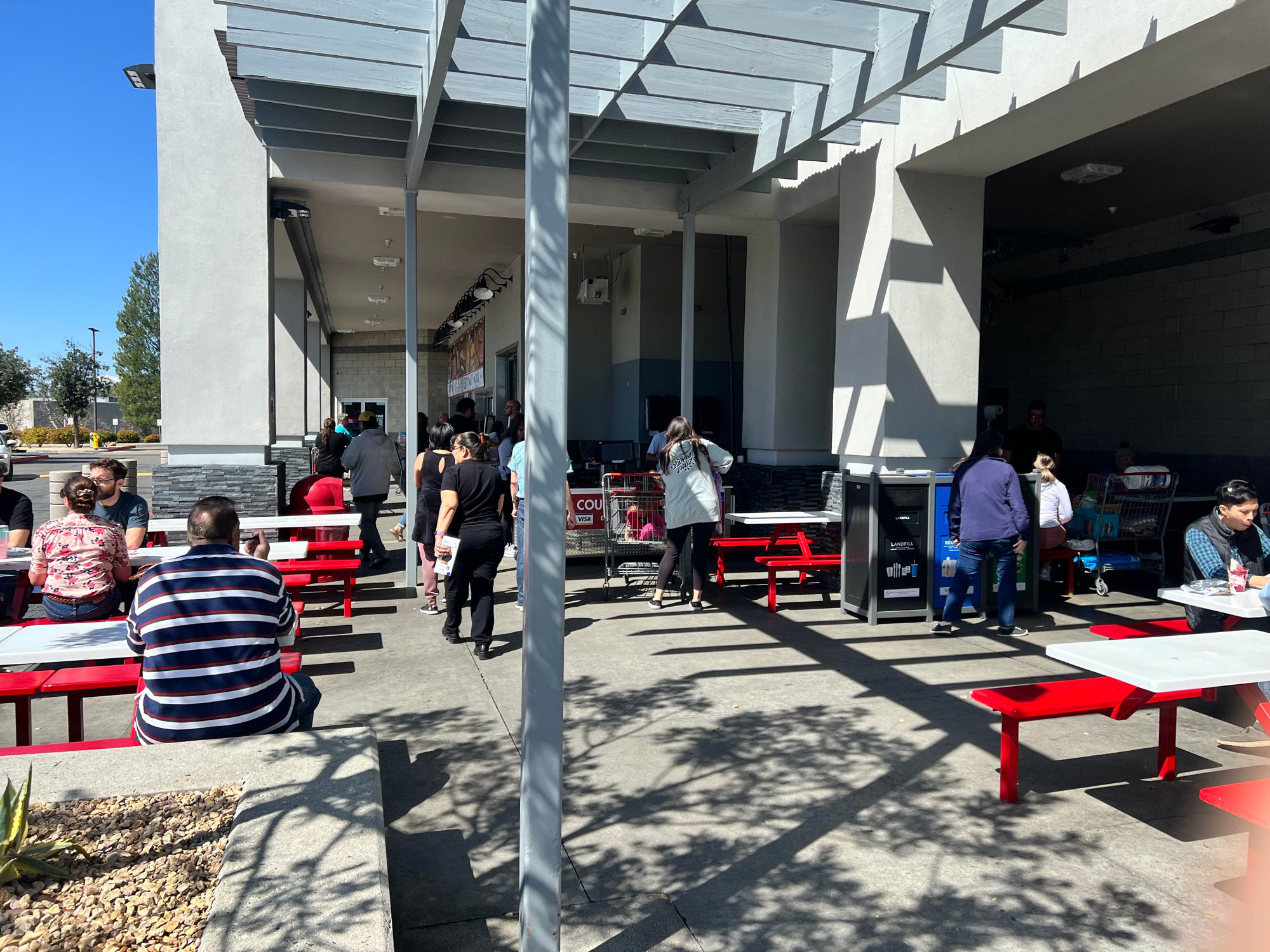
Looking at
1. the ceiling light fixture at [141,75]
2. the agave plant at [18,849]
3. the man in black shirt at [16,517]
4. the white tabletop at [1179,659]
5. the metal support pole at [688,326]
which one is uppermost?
the ceiling light fixture at [141,75]

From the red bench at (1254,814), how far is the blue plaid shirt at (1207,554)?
2522 mm

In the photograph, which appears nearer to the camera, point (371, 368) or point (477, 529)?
point (477, 529)

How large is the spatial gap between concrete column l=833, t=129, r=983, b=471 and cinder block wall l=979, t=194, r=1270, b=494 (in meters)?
5.07

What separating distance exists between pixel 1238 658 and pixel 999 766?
1123 mm

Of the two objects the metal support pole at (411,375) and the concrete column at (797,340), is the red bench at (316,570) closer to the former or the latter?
the metal support pole at (411,375)

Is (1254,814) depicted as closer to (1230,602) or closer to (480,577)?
(1230,602)

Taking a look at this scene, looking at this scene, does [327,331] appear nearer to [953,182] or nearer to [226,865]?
[953,182]

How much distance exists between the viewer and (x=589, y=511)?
32.3 ft

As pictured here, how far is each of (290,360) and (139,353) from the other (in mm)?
51892

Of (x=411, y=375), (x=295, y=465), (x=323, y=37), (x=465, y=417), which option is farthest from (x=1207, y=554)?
(x=295, y=465)

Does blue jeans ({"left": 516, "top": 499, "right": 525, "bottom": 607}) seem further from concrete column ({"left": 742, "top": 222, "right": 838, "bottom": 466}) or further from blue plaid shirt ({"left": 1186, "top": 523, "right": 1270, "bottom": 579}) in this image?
blue plaid shirt ({"left": 1186, "top": 523, "right": 1270, "bottom": 579})

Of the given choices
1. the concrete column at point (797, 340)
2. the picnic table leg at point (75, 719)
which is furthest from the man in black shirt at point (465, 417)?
the picnic table leg at point (75, 719)

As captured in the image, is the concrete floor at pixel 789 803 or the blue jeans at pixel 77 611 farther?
the blue jeans at pixel 77 611

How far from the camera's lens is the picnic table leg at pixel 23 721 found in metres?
4.13
